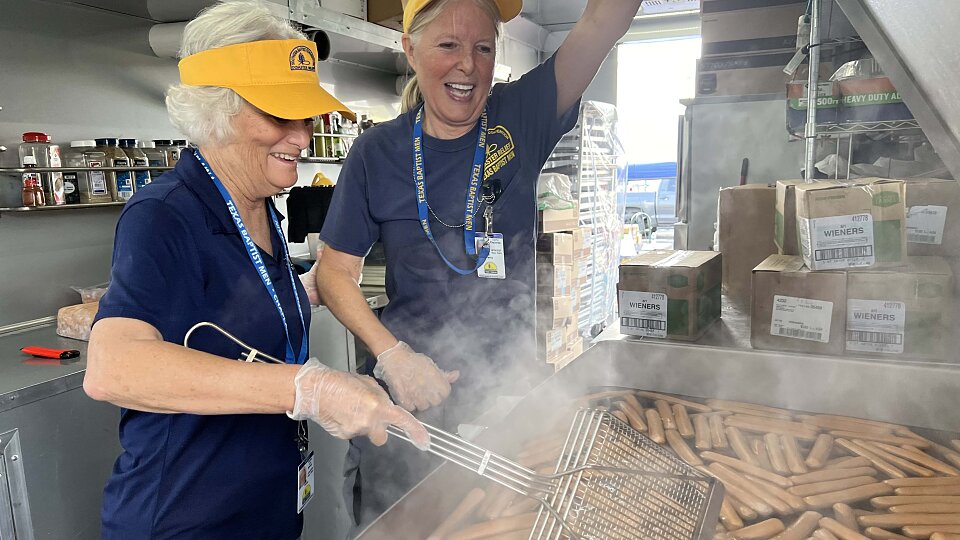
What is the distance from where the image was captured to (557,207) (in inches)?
218

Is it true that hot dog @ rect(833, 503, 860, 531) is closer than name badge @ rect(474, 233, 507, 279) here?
Yes

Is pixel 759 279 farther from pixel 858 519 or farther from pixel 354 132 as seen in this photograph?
pixel 354 132

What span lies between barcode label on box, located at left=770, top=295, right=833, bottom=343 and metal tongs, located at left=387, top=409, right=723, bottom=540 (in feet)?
2.29

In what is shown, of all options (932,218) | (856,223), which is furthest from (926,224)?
(856,223)

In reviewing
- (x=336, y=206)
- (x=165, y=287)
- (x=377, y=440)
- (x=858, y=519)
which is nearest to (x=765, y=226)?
(x=858, y=519)

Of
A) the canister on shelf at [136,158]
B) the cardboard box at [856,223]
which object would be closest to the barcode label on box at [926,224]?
the cardboard box at [856,223]

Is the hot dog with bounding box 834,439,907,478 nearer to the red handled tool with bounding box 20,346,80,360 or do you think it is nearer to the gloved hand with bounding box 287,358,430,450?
the gloved hand with bounding box 287,358,430,450

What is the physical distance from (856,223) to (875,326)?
0.29 metres

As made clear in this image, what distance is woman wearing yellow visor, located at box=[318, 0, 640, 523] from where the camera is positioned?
1793 mm

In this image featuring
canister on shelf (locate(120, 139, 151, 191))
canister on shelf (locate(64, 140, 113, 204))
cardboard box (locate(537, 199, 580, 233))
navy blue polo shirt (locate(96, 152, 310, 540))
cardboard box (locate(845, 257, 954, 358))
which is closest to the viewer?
navy blue polo shirt (locate(96, 152, 310, 540))

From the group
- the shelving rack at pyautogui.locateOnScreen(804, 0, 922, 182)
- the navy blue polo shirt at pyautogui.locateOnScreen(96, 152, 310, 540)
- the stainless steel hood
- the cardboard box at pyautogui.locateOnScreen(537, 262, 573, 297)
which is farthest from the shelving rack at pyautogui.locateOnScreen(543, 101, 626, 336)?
the stainless steel hood

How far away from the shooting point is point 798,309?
174cm

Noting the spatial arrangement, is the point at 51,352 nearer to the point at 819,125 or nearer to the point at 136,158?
the point at 136,158

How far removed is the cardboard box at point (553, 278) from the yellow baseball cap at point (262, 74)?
4.22m
